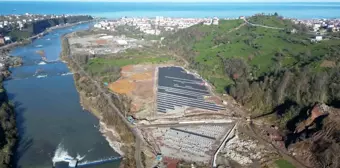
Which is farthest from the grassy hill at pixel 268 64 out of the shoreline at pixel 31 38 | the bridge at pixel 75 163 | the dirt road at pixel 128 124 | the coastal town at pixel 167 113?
the shoreline at pixel 31 38

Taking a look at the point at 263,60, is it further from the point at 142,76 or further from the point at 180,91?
Result: the point at 142,76

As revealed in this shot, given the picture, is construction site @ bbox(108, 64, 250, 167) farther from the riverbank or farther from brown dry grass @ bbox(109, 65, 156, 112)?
the riverbank

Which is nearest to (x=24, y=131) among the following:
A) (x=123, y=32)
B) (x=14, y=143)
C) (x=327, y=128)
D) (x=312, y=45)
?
(x=14, y=143)

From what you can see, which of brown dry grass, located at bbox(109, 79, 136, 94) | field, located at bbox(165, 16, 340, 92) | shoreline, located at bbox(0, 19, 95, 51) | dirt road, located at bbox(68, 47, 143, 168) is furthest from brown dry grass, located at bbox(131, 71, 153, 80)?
shoreline, located at bbox(0, 19, 95, 51)

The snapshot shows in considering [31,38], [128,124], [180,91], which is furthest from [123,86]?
[31,38]

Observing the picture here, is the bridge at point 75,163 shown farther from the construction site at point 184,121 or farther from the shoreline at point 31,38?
the shoreline at point 31,38

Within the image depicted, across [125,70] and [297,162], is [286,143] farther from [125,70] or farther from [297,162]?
[125,70]
